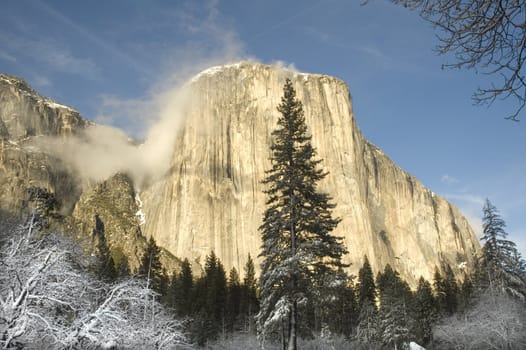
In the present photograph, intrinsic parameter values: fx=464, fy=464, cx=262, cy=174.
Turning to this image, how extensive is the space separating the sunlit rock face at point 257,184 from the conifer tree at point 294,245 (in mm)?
89953

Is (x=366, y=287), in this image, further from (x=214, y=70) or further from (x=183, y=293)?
(x=214, y=70)

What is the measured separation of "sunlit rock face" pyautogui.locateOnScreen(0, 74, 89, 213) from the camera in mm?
118500

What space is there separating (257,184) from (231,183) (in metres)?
6.78

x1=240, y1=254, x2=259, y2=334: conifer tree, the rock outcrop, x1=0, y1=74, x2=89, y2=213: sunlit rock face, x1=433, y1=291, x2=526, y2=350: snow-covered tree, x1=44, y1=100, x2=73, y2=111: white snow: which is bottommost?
x1=433, y1=291, x2=526, y2=350: snow-covered tree

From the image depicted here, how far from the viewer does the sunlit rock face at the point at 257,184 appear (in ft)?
377

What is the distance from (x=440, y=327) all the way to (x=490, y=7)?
1535 inches

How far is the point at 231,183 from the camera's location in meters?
121

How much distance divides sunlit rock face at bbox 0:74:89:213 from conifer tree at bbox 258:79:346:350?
10321 cm

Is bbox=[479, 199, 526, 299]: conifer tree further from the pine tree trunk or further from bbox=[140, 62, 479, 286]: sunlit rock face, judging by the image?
bbox=[140, 62, 479, 286]: sunlit rock face

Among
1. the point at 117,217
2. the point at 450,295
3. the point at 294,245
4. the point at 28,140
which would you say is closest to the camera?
the point at 294,245

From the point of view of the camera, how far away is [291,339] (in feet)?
61.1

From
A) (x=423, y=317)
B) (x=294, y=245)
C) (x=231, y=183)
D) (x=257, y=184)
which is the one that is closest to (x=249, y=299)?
(x=423, y=317)

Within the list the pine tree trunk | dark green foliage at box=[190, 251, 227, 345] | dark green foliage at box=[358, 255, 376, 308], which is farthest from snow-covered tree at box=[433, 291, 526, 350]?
dark green foliage at box=[358, 255, 376, 308]

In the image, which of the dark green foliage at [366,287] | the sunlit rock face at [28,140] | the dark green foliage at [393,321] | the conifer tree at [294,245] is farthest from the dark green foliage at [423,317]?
the sunlit rock face at [28,140]
